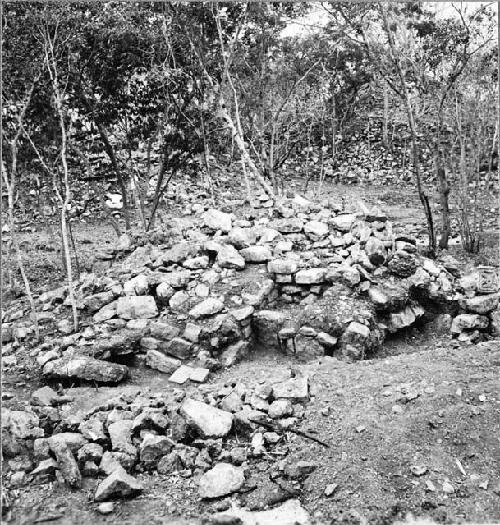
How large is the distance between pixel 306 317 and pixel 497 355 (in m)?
1.68

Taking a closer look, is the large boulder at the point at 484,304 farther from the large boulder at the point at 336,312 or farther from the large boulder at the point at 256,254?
the large boulder at the point at 256,254

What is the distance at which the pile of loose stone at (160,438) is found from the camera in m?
3.27

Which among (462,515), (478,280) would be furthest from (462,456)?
(478,280)

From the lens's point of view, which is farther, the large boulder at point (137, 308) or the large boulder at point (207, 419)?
the large boulder at point (137, 308)

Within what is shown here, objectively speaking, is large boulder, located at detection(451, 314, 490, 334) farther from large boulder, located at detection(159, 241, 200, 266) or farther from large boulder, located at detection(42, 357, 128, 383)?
large boulder, located at detection(42, 357, 128, 383)

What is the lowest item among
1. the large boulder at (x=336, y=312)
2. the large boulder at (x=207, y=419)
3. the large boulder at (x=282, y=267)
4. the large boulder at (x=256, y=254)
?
A: the large boulder at (x=207, y=419)

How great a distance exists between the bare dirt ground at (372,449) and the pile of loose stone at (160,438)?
3.1 inches

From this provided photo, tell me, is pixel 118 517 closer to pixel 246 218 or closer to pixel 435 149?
pixel 246 218

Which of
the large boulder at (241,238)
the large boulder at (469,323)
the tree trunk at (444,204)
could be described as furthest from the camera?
the tree trunk at (444,204)

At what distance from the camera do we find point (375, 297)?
215 inches

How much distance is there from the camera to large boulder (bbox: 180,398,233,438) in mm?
3580

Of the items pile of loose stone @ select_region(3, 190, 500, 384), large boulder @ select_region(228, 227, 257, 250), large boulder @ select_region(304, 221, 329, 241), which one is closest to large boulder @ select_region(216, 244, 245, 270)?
pile of loose stone @ select_region(3, 190, 500, 384)

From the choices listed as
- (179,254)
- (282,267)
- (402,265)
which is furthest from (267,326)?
(402,265)

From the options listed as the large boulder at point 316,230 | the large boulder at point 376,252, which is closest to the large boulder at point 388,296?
the large boulder at point 376,252
